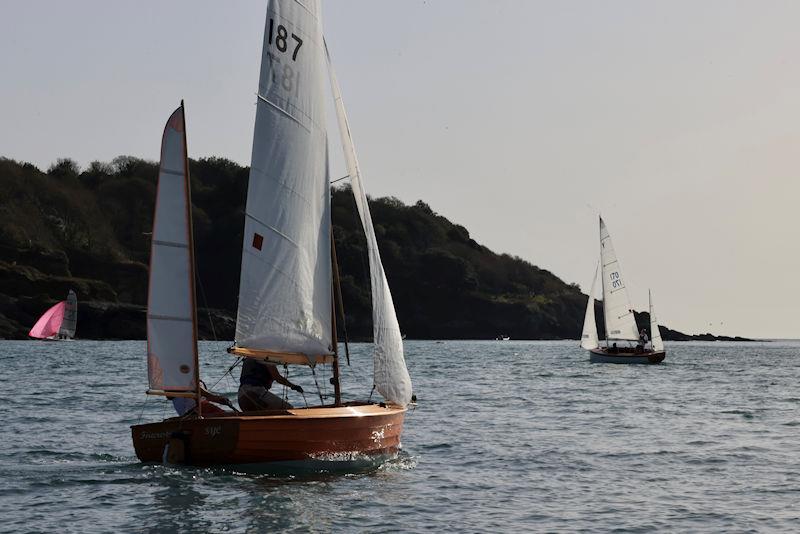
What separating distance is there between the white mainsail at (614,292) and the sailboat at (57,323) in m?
74.2

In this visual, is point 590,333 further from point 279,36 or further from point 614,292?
point 279,36

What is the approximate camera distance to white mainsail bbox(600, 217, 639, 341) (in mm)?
86438

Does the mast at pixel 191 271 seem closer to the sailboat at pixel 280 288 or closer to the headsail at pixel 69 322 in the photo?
the sailboat at pixel 280 288

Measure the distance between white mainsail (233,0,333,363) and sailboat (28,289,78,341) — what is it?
117882 mm

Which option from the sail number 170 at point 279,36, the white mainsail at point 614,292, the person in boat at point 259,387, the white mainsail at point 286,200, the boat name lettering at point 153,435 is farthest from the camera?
the white mainsail at point 614,292

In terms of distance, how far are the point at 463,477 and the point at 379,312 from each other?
13.1 feet

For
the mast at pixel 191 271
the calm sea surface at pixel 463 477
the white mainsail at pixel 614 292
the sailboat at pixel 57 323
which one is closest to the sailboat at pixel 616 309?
the white mainsail at pixel 614 292

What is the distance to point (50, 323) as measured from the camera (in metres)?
137

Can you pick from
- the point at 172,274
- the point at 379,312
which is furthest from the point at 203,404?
the point at 379,312

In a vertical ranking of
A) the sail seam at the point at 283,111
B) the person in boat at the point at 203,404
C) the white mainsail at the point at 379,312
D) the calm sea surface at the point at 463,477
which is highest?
the sail seam at the point at 283,111

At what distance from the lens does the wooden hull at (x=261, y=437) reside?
855 inches

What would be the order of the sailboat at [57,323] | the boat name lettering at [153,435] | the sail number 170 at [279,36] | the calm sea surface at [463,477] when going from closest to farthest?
the calm sea surface at [463,477] < the boat name lettering at [153,435] < the sail number 170 at [279,36] < the sailboat at [57,323]

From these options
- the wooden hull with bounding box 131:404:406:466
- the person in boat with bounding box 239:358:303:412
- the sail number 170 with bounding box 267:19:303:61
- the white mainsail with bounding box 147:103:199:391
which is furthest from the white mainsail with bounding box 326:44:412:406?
the white mainsail with bounding box 147:103:199:391

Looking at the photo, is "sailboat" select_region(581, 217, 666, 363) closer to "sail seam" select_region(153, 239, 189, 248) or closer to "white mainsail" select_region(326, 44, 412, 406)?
"white mainsail" select_region(326, 44, 412, 406)
